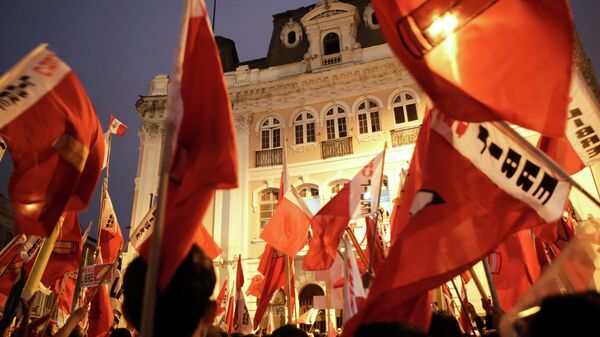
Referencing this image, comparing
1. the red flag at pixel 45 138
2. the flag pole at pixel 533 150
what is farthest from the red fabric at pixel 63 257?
the flag pole at pixel 533 150

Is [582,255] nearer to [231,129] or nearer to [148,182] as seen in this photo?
[231,129]

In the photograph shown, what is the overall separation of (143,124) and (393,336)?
17.5 meters

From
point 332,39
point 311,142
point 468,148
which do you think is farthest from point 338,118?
point 468,148

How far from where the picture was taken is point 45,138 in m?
3.16

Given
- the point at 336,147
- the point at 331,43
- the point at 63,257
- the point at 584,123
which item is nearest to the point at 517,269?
the point at 584,123

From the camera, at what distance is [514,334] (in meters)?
1.41

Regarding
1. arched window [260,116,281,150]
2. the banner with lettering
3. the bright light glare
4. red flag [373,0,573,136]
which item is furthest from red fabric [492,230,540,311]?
arched window [260,116,281,150]

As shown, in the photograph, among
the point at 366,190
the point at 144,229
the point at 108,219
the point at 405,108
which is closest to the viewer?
the point at 366,190

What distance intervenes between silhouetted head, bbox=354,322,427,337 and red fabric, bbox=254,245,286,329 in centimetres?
554

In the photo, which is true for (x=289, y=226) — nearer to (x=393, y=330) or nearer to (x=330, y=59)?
(x=393, y=330)

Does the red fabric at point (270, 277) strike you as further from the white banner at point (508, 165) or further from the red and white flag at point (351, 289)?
the white banner at point (508, 165)

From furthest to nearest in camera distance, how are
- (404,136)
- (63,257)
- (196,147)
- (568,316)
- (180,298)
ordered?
(404,136) → (63,257) → (196,147) → (180,298) → (568,316)

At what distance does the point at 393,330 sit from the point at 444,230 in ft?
3.13

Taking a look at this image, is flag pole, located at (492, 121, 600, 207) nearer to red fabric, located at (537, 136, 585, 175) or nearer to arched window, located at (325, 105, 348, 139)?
red fabric, located at (537, 136, 585, 175)
